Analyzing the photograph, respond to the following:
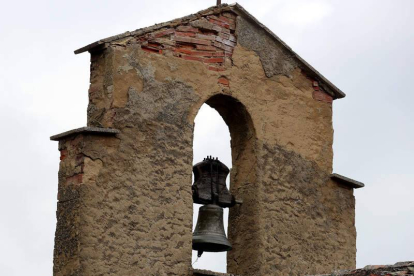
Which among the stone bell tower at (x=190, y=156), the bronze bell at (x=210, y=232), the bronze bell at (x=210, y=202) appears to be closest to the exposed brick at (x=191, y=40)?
the stone bell tower at (x=190, y=156)

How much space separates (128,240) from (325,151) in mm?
2433

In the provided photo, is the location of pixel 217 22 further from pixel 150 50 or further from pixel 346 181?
pixel 346 181

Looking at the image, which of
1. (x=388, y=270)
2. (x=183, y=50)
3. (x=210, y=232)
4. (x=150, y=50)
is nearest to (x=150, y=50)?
(x=150, y=50)

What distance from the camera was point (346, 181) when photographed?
11117 millimetres

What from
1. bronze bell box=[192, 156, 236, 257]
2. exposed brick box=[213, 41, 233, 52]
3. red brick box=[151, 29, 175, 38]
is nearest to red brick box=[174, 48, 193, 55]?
red brick box=[151, 29, 175, 38]

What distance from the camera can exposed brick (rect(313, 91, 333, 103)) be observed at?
1120 centimetres

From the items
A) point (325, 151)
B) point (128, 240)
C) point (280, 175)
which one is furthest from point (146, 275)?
point (325, 151)

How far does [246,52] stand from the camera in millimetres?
10734

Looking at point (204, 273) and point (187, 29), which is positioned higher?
point (187, 29)

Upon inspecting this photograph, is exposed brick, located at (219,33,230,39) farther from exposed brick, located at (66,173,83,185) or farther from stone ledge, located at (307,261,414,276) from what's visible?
stone ledge, located at (307,261,414,276)

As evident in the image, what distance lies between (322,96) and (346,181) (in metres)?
0.83

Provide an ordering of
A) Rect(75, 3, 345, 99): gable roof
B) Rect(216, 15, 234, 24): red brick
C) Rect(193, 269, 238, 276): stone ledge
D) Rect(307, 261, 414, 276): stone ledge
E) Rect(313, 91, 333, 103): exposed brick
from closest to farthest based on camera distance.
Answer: Rect(307, 261, 414, 276): stone ledge, Rect(193, 269, 238, 276): stone ledge, Rect(75, 3, 345, 99): gable roof, Rect(216, 15, 234, 24): red brick, Rect(313, 91, 333, 103): exposed brick

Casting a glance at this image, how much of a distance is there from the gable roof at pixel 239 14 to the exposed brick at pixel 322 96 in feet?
0.17

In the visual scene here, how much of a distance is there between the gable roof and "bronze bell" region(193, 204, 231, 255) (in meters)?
1.62
